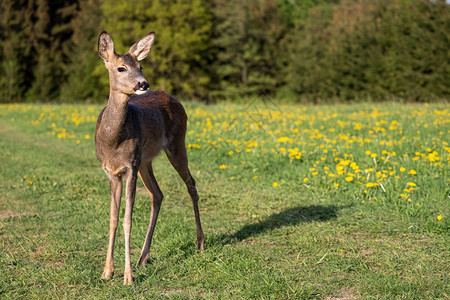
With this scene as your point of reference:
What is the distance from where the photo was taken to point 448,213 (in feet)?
18.0

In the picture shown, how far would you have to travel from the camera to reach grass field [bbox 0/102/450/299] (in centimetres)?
398

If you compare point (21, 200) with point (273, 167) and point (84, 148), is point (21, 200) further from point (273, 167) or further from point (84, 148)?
point (84, 148)

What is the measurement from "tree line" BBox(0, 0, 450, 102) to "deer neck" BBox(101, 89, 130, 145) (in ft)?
95.5

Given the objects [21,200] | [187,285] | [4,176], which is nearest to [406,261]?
Result: [187,285]

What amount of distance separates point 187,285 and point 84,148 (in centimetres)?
857

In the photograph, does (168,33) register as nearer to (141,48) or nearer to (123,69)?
(141,48)

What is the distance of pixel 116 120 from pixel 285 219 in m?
2.69

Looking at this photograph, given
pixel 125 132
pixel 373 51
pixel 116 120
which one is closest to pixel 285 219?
pixel 125 132

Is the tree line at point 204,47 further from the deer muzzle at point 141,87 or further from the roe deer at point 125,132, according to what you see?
the deer muzzle at point 141,87

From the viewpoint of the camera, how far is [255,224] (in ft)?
18.8

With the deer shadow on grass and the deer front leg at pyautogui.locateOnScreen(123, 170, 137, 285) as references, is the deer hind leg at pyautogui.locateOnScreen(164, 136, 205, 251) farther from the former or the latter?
the deer front leg at pyautogui.locateOnScreen(123, 170, 137, 285)

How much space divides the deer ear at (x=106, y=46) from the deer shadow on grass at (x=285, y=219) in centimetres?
222

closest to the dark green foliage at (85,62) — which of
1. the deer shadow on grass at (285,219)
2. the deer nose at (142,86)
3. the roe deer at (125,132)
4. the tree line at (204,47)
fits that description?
the tree line at (204,47)

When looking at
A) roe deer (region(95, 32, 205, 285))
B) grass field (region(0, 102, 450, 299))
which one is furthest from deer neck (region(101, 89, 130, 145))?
grass field (region(0, 102, 450, 299))
